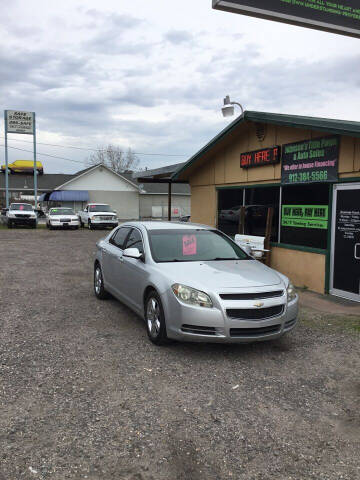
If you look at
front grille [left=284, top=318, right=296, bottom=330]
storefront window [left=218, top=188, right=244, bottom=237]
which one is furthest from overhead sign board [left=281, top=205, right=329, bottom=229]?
front grille [left=284, top=318, right=296, bottom=330]

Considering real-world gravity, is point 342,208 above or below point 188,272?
above

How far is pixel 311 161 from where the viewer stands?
8969 millimetres

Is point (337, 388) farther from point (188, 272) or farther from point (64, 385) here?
point (64, 385)

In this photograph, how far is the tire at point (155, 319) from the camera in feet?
17.1

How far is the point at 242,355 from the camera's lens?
518 centimetres

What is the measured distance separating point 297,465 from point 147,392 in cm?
162

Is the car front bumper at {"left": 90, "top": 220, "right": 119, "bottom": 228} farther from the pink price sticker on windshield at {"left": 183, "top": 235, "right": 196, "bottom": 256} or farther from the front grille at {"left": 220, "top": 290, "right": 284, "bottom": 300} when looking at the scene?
the front grille at {"left": 220, "top": 290, "right": 284, "bottom": 300}

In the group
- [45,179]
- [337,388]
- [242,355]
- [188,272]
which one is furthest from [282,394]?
[45,179]

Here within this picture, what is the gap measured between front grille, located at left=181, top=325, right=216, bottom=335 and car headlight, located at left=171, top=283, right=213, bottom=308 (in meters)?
0.26

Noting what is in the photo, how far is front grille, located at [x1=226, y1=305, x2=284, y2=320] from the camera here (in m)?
4.82

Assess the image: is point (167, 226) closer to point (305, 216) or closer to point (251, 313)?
point (251, 313)

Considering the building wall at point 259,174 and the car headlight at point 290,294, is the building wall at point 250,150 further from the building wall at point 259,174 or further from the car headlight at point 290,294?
the car headlight at point 290,294

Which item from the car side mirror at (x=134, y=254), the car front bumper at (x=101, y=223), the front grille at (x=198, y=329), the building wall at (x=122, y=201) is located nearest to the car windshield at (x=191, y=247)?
the car side mirror at (x=134, y=254)

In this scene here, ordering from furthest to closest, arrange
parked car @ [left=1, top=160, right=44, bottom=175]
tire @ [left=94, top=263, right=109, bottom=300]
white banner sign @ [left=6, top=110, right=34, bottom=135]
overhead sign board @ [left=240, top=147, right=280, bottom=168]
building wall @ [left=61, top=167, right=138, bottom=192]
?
building wall @ [left=61, top=167, right=138, bottom=192] → parked car @ [left=1, top=160, right=44, bottom=175] → white banner sign @ [left=6, top=110, right=34, bottom=135] → overhead sign board @ [left=240, top=147, right=280, bottom=168] → tire @ [left=94, top=263, right=109, bottom=300]
